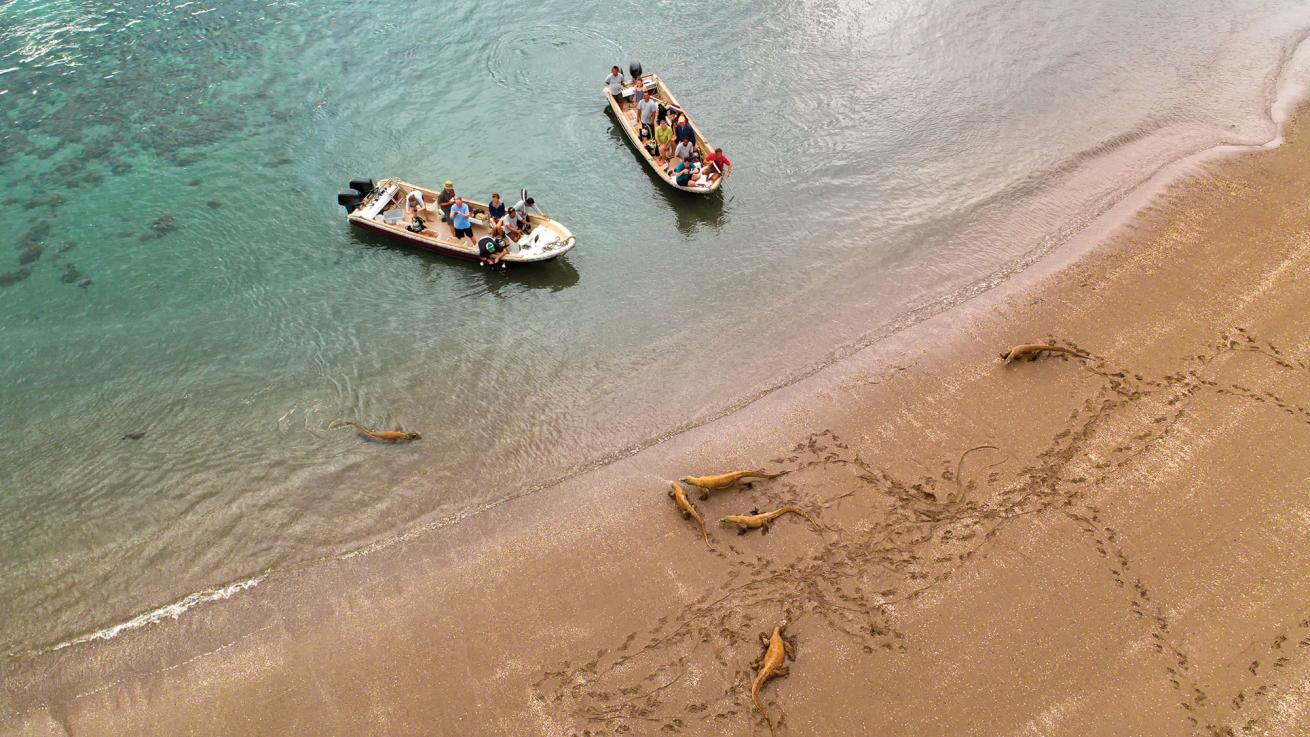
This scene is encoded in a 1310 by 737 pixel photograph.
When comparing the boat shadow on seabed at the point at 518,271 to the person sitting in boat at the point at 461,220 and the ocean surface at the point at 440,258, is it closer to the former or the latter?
the ocean surface at the point at 440,258

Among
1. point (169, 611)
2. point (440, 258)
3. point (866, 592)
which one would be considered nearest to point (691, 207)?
point (440, 258)

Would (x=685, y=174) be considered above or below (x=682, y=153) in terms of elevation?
below

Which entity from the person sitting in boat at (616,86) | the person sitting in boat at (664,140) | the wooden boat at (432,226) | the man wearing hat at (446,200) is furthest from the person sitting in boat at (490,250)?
the person sitting in boat at (616,86)

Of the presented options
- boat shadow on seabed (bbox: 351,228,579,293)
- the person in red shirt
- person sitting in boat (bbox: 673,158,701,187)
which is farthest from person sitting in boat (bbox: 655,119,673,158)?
boat shadow on seabed (bbox: 351,228,579,293)

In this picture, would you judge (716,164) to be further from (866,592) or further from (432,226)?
(866,592)

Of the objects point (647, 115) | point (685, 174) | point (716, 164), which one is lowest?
point (685, 174)

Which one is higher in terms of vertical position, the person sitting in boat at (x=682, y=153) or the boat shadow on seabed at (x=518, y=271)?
the person sitting in boat at (x=682, y=153)

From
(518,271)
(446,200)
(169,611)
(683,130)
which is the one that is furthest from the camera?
(683,130)

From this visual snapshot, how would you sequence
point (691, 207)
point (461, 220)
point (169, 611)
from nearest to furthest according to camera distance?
point (169, 611) < point (461, 220) < point (691, 207)
